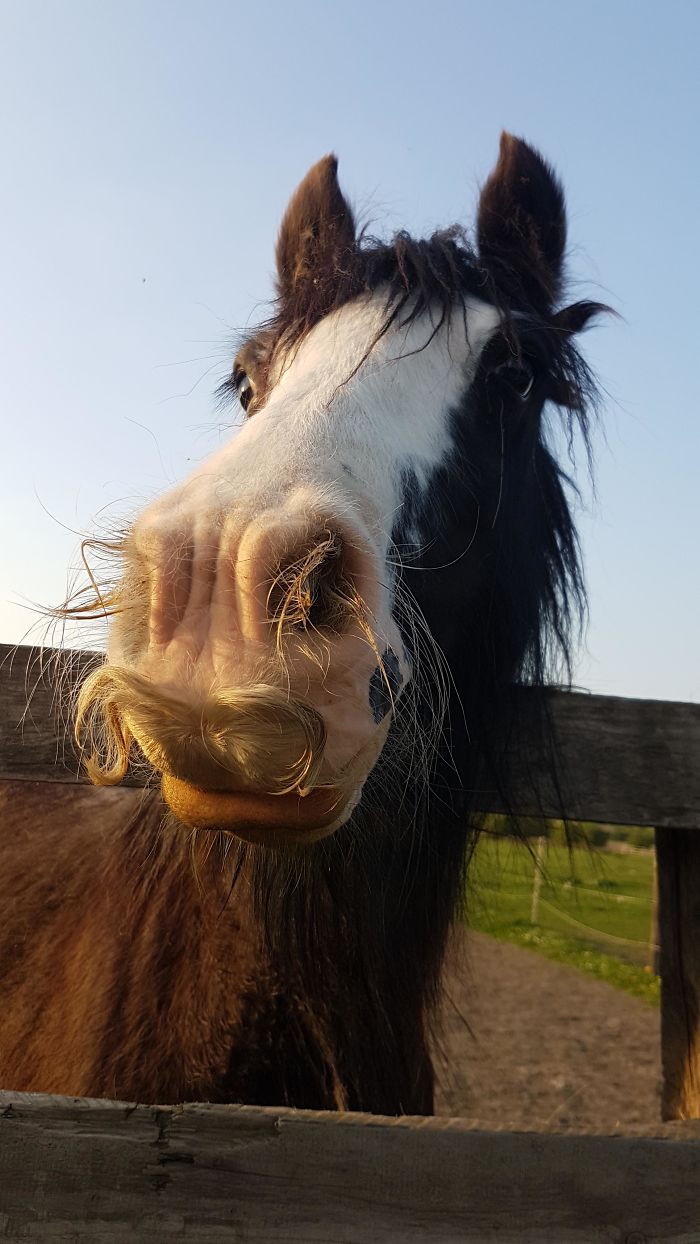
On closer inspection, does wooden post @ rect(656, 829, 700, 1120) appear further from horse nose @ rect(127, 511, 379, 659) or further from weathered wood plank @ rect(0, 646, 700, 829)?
horse nose @ rect(127, 511, 379, 659)

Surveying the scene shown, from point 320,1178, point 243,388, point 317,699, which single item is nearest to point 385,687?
point 317,699

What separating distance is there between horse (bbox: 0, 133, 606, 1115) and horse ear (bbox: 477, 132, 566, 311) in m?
0.01

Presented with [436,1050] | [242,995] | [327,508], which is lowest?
[436,1050]

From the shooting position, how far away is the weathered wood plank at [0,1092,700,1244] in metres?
1.05

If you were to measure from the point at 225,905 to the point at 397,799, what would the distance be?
1.80 ft

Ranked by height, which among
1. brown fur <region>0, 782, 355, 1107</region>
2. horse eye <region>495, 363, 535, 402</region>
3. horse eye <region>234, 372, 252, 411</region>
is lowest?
brown fur <region>0, 782, 355, 1107</region>

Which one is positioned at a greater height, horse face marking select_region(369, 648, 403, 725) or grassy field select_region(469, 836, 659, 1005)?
horse face marking select_region(369, 648, 403, 725)

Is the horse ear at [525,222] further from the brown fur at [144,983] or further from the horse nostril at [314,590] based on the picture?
the brown fur at [144,983]

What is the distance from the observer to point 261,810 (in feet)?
4.98

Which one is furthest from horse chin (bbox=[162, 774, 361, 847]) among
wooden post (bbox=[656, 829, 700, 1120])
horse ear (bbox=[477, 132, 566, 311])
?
horse ear (bbox=[477, 132, 566, 311])

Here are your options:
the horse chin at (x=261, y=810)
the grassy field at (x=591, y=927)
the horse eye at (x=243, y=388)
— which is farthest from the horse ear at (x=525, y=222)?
the horse chin at (x=261, y=810)

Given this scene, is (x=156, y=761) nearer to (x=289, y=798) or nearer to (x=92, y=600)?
(x=289, y=798)

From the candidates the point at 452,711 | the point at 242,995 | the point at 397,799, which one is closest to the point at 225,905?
the point at 242,995

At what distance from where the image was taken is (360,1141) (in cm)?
111
